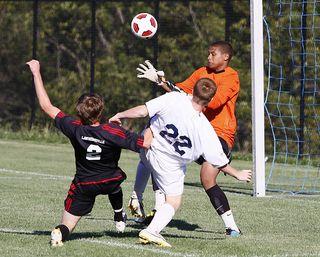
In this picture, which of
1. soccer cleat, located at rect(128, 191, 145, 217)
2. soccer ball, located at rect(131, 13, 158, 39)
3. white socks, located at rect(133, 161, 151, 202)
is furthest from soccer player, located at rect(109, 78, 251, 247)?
soccer ball, located at rect(131, 13, 158, 39)

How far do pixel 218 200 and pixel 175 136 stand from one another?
132 centimetres

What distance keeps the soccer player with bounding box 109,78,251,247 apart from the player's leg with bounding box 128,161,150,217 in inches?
52.2

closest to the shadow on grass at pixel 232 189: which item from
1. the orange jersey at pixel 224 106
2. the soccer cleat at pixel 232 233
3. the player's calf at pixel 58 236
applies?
the orange jersey at pixel 224 106

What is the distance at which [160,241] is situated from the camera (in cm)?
891

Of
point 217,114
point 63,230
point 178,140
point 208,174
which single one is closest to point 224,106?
point 217,114

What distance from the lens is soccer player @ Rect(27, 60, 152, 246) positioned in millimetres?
9016

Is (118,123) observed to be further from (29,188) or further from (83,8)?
(83,8)

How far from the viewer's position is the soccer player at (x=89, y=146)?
29.6ft

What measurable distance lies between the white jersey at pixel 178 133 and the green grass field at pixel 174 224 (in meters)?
0.77

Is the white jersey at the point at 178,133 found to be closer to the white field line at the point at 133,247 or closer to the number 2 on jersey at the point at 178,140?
the number 2 on jersey at the point at 178,140

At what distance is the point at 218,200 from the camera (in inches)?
402

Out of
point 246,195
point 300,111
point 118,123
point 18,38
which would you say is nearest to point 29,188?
point 246,195

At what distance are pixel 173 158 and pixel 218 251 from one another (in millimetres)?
950

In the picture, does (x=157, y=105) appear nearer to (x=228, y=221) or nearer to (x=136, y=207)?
(x=228, y=221)
